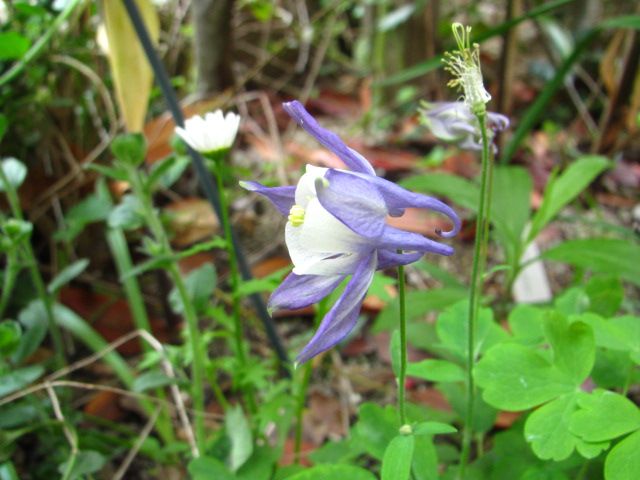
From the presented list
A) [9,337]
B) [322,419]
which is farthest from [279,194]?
[322,419]

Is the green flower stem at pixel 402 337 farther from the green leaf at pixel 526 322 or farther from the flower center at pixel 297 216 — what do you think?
the green leaf at pixel 526 322

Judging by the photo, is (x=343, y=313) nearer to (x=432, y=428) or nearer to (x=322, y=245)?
(x=322, y=245)

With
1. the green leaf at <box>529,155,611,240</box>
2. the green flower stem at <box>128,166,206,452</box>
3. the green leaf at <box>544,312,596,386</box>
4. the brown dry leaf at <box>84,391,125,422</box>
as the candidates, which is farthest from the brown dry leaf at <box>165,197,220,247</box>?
the green leaf at <box>544,312,596,386</box>

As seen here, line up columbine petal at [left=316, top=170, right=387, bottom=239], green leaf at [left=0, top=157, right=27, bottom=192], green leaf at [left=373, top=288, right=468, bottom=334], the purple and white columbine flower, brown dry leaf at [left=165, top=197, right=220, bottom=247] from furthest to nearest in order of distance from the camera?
brown dry leaf at [left=165, top=197, right=220, bottom=247] → green leaf at [left=373, top=288, right=468, bottom=334] → green leaf at [left=0, top=157, right=27, bottom=192] → the purple and white columbine flower → columbine petal at [left=316, top=170, right=387, bottom=239]

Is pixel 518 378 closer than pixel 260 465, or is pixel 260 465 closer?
pixel 518 378

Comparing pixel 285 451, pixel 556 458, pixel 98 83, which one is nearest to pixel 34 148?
pixel 98 83

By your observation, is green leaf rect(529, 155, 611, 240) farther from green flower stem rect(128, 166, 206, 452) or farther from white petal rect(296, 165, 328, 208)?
white petal rect(296, 165, 328, 208)
